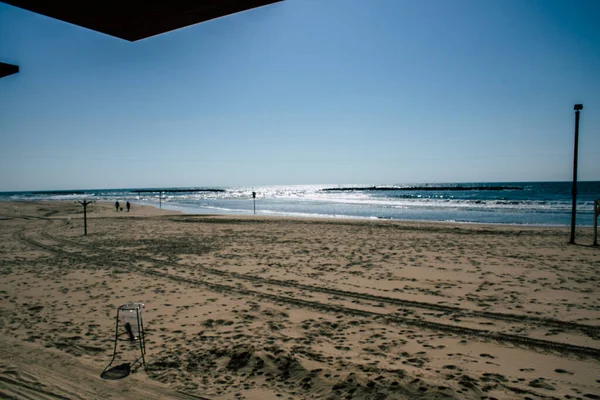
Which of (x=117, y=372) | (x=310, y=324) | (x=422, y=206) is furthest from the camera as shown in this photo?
(x=422, y=206)

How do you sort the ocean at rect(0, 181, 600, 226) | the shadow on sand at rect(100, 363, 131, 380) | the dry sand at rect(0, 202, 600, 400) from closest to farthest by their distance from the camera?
the dry sand at rect(0, 202, 600, 400), the shadow on sand at rect(100, 363, 131, 380), the ocean at rect(0, 181, 600, 226)

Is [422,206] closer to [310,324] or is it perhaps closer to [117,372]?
[310,324]

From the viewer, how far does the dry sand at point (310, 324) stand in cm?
385

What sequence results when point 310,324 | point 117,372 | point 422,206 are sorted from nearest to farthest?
point 117,372 < point 310,324 < point 422,206

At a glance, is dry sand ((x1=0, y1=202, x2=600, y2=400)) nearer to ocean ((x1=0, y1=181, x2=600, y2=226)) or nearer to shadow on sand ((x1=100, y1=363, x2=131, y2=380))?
shadow on sand ((x1=100, y1=363, x2=131, y2=380))

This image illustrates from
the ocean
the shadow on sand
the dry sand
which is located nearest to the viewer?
the dry sand

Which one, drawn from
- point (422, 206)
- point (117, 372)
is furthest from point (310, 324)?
point (422, 206)

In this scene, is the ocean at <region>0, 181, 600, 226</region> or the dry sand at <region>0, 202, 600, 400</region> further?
the ocean at <region>0, 181, 600, 226</region>

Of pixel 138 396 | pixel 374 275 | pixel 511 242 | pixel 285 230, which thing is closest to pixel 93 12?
pixel 138 396

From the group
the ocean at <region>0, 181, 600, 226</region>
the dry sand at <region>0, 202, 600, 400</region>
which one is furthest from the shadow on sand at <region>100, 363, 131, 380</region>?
the ocean at <region>0, 181, 600, 226</region>

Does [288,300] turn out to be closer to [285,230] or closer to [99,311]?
[99,311]

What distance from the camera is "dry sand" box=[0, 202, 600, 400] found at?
3850mm

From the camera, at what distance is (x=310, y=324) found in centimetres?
553

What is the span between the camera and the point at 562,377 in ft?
13.2
